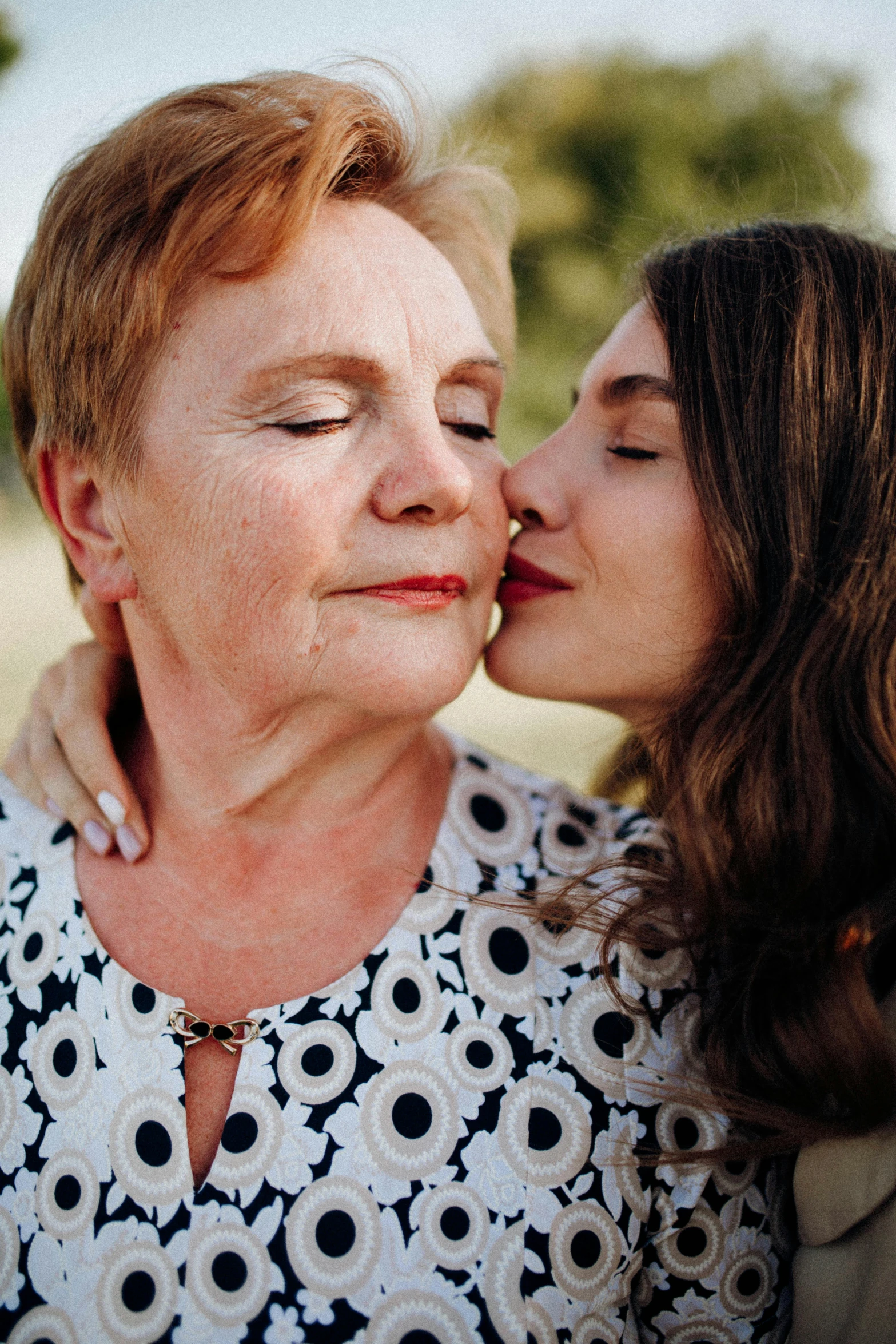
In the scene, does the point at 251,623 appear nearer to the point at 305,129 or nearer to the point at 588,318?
the point at 305,129

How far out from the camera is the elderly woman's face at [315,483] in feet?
5.49

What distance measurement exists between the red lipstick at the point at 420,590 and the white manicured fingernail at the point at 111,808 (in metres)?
0.78

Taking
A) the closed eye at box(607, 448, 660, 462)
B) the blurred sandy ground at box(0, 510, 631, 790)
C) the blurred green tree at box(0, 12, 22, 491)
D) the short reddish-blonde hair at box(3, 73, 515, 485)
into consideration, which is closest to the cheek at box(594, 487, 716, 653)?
the closed eye at box(607, 448, 660, 462)

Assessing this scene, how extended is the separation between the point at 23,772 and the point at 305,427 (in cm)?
122

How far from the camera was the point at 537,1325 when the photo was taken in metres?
1.56

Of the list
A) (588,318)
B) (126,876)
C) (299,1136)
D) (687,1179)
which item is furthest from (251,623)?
(588,318)

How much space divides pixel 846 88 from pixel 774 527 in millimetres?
27176

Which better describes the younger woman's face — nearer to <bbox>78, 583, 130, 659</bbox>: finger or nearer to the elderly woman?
the elderly woman

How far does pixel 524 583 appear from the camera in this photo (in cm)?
224

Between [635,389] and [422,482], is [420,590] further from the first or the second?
[635,389]

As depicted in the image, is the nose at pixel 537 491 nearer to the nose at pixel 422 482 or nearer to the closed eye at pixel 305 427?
the nose at pixel 422 482

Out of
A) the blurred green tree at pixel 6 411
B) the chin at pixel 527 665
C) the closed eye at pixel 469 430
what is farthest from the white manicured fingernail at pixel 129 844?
the blurred green tree at pixel 6 411

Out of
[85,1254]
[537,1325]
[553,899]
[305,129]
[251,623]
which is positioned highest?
[305,129]

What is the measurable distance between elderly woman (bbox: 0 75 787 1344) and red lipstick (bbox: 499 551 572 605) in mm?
234
